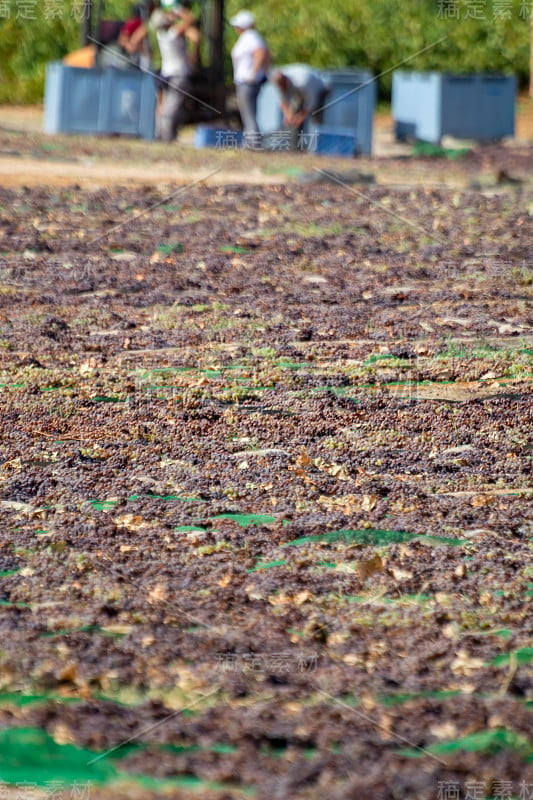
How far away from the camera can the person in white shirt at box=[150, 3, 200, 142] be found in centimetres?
1470

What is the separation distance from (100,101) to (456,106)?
475 centimetres

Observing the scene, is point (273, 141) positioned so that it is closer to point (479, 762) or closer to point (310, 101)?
point (310, 101)

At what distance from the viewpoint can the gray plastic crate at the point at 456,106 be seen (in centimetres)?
1543

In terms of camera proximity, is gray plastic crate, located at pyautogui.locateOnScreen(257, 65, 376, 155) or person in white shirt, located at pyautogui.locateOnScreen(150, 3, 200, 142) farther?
person in white shirt, located at pyautogui.locateOnScreen(150, 3, 200, 142)

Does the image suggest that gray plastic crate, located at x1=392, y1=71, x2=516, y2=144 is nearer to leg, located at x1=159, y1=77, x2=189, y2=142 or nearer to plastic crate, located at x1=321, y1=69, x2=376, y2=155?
plastic crate, located at x1=321, y1=69, x2=376, y2=155

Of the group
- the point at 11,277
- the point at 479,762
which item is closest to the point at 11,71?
the point at 11,277

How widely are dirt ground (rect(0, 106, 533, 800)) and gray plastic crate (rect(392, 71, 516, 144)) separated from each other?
7.85m

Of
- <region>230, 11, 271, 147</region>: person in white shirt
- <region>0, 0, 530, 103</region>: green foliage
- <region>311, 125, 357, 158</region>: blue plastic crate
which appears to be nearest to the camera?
<region>311, 125, 357, 158</region>: blue plastic crate

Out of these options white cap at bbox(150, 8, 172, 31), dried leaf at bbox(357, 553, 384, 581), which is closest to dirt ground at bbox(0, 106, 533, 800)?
dried leaf at bbox(357, 553, 384, 581)

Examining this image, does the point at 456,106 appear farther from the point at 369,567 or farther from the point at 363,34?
the point at 369,567

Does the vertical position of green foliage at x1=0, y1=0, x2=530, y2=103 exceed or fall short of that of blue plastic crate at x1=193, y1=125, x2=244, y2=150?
it exceeds it

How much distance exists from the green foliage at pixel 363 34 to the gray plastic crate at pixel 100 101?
5.78 meters

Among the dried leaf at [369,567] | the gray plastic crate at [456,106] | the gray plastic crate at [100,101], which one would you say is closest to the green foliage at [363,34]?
the gray plastic crate at [456,106]

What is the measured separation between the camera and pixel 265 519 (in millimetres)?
3734
